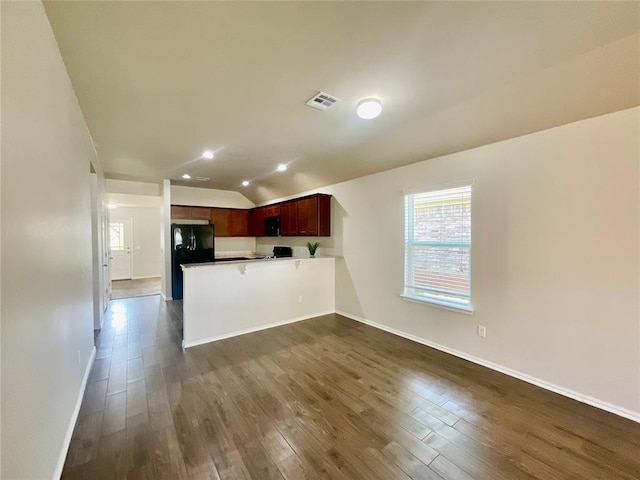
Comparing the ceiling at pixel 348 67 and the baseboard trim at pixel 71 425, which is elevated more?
the ceiling at pixel 348 67

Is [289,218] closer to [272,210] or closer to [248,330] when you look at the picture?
[272,210]

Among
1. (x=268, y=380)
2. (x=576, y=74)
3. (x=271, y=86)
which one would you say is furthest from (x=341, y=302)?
(x=576, y=74)

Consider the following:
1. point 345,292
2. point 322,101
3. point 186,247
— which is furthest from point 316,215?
point 186,247

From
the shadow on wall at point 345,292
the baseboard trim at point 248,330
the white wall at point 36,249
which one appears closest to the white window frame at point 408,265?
the shadow on wall at point 345,292

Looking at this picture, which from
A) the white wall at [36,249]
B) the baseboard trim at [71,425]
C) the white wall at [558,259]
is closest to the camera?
the white wall at [36,249]

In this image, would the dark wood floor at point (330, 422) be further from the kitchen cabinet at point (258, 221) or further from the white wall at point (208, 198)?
the white wall at point (208, 198)

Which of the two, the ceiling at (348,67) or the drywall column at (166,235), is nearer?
the ceiling at (348,67)

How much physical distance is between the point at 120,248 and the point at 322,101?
8.90 meters

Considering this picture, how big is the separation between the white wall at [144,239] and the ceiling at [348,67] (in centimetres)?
629

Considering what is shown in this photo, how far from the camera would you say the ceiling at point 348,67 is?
156 centimetres

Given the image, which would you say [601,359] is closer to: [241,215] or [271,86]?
[271,86]

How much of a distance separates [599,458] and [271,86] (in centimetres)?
356

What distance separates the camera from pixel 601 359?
2.35 metres

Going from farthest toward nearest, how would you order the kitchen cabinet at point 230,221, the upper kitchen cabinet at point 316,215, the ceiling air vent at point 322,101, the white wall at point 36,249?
the kitchen cabinet at point 230,221
the upper kitchen cabinet at point 316,215
the ceiling air vent at point 322,101
the white wall at point 36,249
